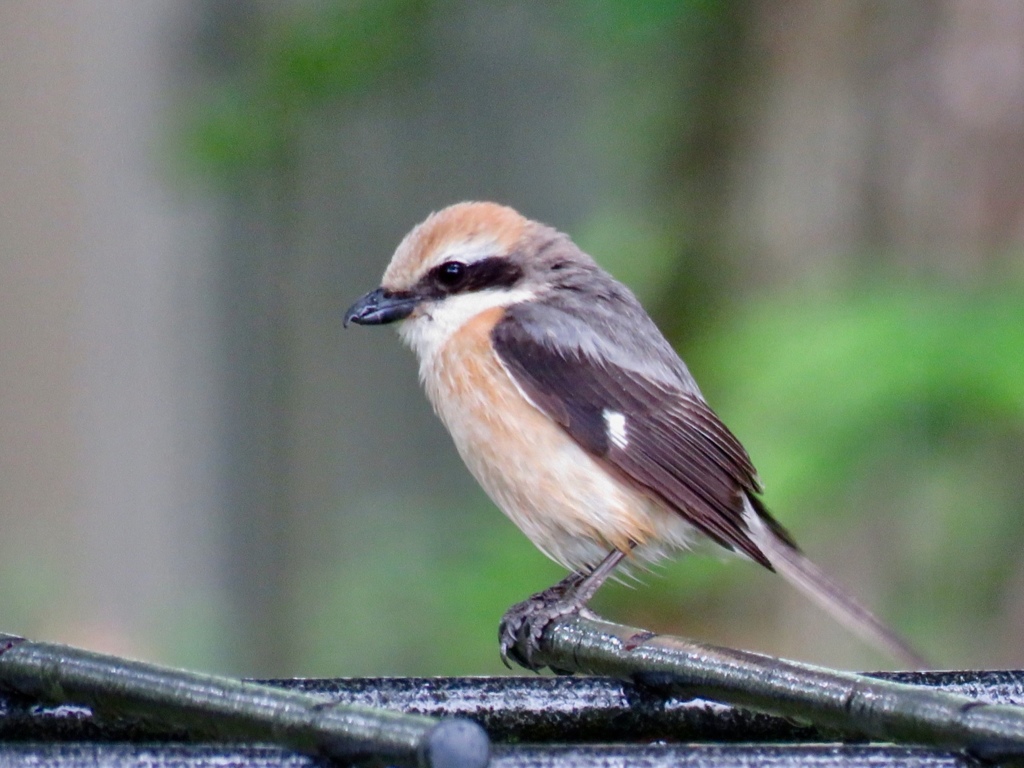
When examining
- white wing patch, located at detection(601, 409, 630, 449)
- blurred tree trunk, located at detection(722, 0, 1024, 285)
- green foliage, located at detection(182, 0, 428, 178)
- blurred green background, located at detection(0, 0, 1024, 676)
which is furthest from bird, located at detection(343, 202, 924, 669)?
green foliage, located at detection(182, 0, 428, 178)

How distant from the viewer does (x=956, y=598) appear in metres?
3.96

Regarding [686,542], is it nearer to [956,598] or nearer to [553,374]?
[553,374]

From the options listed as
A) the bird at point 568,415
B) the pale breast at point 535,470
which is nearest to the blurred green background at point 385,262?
the bird at point 568,415

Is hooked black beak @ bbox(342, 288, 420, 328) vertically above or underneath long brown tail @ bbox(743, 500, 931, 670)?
above

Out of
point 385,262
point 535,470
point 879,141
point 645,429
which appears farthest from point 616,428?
point 385,262

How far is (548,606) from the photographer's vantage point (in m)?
3.11

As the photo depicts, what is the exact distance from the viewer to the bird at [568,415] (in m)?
3.14

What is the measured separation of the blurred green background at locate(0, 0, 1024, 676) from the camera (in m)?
3.59

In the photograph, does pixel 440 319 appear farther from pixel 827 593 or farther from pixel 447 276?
pixel 827 593

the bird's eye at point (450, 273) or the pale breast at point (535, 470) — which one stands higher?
the bird's eye at point (450, 273)

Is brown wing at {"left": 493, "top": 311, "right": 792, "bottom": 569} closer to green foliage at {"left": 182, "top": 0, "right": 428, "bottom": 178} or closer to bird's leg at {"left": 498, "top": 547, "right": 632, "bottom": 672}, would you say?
bird's leg at {"left": 498, "top": 547, "right": 632, "bottom": 672}

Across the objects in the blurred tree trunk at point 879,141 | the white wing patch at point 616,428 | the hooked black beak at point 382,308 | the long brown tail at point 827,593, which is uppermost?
the blurred tree trunk at point 879,141

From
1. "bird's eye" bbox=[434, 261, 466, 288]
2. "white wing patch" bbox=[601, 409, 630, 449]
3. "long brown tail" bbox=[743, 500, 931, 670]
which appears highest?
"bird's eye" bbox=[434, 261, 466, 288]

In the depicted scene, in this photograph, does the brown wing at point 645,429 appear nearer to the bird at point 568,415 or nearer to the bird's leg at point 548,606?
the bird at point 568,415
